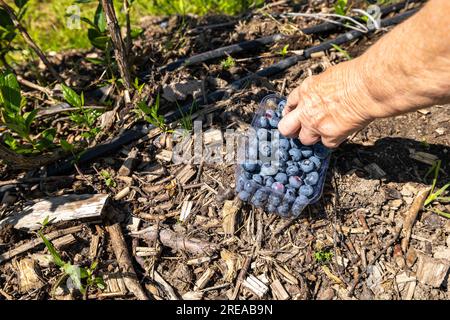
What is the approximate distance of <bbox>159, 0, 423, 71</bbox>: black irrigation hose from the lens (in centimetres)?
293

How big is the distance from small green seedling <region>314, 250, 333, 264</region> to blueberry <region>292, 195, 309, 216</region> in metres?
0.24

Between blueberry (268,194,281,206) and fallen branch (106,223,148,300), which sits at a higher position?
blueberry (268,194,281,206)

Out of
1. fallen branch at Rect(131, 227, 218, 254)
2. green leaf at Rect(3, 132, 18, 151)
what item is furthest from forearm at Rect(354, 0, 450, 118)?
green leaf at Rect(3, 132, 18, 151)

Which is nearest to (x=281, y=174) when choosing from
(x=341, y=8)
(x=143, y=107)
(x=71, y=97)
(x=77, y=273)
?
(x=143, y=107)

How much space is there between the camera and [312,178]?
7.13 ft

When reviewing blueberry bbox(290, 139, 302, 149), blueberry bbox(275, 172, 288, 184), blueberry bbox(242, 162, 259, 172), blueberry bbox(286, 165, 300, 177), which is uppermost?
blueberry bbox(290, 139, 302, 149)

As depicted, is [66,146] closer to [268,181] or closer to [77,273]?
[77,273]

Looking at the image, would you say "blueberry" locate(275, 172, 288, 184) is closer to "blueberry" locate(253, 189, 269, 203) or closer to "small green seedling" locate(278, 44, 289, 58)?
"blueberry" locate(253, 189, 269, 203)

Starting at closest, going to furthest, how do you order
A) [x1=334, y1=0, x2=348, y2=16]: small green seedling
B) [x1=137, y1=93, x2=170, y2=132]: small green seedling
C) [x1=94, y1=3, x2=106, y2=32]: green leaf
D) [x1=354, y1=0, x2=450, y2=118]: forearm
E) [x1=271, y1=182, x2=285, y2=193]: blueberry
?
[x1=354, y1=0, x2=450, y2=118]: forearm, [x1=271, y1=182, x2=285, y2=193]: blueberry, [x1=137, y1=93, x2=170, y2=132]: small green seedling, [x1=94, y1=3, x2=106, y2=32]: green leaf, [x1=334, y1=0, x2=348, y2=16]: small green seedling

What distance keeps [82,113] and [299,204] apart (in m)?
1.54

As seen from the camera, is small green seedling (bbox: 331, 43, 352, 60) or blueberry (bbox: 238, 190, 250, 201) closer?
blueberry (bbox: 238, 190, 250, 201)

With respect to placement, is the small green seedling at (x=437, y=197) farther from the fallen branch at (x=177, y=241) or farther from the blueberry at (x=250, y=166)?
the fallen branch at (x=177, y=241)

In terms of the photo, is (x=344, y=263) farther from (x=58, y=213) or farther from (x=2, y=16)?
(x=2, y=16)

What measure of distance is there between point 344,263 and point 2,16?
97.8 inches
